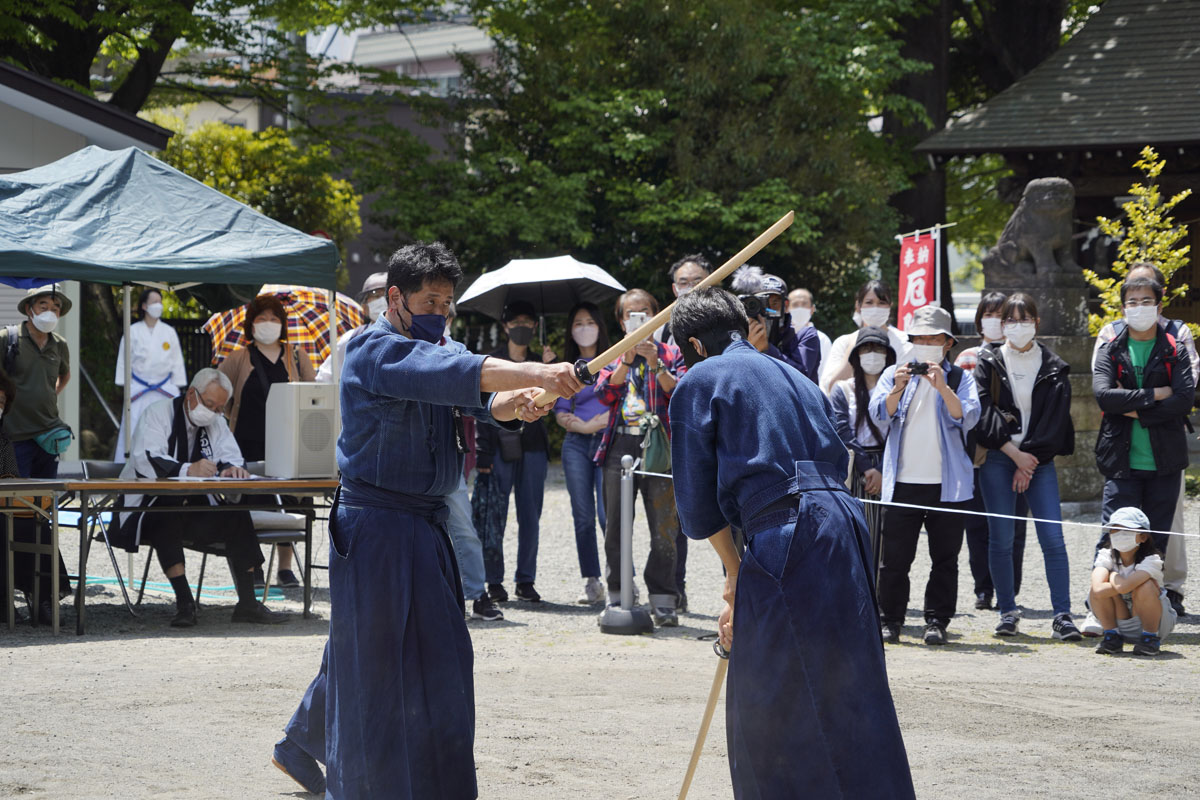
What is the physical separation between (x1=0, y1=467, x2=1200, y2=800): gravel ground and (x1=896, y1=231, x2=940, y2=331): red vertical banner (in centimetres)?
549

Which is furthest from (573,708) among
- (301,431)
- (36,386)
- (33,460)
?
(36,386)

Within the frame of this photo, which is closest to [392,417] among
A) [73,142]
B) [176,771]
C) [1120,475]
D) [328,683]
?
[328,683]

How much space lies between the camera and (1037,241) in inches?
566

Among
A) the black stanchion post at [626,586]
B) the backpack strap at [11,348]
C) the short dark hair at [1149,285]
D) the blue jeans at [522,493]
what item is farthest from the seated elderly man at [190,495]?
the short dark hair at [1149,285]

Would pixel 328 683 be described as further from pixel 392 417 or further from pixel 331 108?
pixel 331 108

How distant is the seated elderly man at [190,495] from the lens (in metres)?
8.39

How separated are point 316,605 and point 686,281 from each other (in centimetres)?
332

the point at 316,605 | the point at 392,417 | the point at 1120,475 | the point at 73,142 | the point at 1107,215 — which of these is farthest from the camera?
the point at 1107,215

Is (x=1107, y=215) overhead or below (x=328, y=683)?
overhead

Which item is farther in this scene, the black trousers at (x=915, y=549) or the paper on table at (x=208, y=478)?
the paper on table at (x=208, y=478)

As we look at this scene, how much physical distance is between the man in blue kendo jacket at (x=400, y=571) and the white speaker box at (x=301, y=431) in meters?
4.33

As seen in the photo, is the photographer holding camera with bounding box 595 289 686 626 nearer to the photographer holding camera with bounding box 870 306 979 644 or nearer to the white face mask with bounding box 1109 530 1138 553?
the photographer holding camera with bounding box 870 306 979 644

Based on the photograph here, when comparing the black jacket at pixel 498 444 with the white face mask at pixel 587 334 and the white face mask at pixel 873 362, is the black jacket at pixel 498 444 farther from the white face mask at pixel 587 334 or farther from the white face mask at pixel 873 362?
the white face mask at pixel 873 362

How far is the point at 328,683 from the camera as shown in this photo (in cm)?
426
